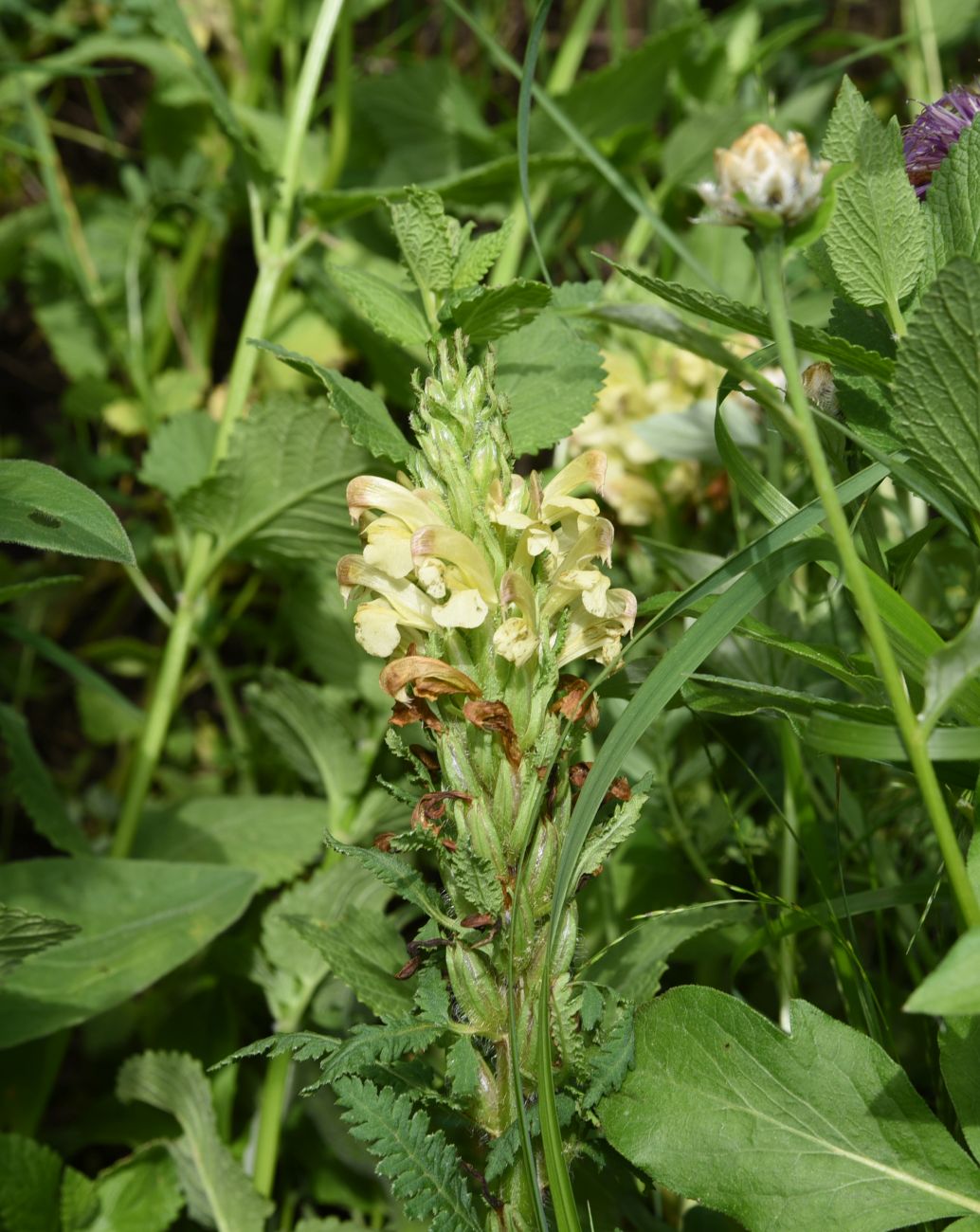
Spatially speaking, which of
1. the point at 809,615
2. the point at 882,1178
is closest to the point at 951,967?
the point at 882,1178

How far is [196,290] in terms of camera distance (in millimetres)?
1643

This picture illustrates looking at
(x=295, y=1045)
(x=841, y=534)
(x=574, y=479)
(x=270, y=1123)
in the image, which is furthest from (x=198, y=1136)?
(x=841, y=534)

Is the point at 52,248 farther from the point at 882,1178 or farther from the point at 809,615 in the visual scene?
the point at 882,1178

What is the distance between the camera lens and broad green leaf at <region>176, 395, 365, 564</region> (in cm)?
94

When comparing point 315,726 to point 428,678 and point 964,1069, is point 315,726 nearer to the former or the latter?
point 428,678

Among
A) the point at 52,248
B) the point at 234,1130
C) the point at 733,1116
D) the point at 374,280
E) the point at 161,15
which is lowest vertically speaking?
the point at 234,1130

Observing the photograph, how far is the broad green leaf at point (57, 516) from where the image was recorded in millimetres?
586

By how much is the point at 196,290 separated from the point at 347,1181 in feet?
3.93

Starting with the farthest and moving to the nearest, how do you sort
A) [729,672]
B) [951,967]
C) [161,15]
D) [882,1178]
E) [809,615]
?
[161,15] → [809,615] → [729,672] → [882,1178] → [951,967]

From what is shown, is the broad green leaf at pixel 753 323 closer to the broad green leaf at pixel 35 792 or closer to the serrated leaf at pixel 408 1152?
the serrated leaf at pixel 408 1152

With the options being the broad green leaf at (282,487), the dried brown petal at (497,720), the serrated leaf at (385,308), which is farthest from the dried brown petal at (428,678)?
the broad green leaf at (282,487)

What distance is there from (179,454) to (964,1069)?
0.88 metres

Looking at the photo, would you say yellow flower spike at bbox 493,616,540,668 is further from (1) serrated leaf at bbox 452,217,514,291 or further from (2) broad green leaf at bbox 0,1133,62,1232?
(2) broad green leaf at bbox 0,1133,62,1232

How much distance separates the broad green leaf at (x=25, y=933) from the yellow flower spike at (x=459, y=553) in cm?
32
